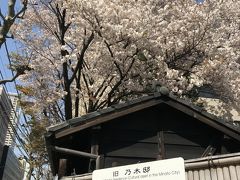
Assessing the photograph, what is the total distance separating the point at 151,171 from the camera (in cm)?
477

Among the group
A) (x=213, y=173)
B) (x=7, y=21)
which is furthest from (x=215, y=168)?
(x=7, y=21)

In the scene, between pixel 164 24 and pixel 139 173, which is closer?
pixel 139 173

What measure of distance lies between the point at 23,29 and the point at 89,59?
4849mm

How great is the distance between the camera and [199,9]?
16469mm

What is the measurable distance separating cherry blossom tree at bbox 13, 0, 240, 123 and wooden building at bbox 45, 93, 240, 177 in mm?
5141

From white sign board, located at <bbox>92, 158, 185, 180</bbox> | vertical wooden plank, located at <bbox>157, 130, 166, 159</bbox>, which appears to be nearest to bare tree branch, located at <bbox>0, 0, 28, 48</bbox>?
vertical wooden plank, located at <bbox>157, 130, 166, 159</bbox>

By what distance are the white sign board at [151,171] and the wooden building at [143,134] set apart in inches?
103

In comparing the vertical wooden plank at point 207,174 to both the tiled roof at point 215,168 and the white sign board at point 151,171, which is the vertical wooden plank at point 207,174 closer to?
the tiled roof at point 215,168

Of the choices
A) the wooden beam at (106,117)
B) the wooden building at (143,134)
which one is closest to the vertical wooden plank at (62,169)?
the wooden building at (143,134)

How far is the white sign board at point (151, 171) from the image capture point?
4547 mm

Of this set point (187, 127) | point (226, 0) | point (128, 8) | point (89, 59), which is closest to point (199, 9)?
point (226, 0)

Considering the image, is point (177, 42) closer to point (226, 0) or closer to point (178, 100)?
point (226, 0)

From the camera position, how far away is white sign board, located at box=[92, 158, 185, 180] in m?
4.55

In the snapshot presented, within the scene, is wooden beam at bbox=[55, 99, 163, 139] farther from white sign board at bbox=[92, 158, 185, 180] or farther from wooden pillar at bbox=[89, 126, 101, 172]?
white sign board at bbox=[92, 158, 185, 180]
